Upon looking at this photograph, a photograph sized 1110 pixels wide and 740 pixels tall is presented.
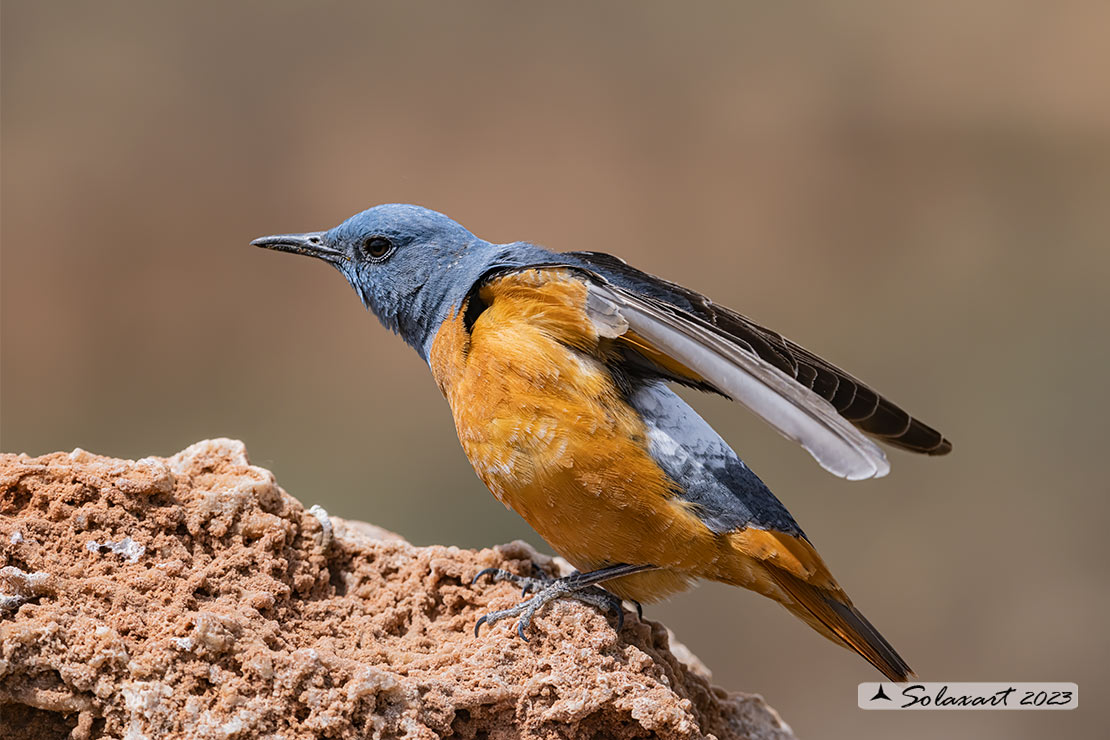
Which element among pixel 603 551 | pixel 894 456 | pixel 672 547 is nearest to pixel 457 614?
pixel 603 551

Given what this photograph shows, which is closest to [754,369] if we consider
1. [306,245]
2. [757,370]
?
[757,370]

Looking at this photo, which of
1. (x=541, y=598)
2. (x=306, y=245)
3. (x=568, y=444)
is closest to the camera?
(x=541, y=598)

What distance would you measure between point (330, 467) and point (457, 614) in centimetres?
703

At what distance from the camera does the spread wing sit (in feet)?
11.5

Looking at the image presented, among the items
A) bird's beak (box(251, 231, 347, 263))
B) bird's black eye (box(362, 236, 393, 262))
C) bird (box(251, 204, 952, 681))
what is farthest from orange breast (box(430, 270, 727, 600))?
bird's beak (box(251, 231, 347, 263))

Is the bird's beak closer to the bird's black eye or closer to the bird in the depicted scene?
the bird's black eye

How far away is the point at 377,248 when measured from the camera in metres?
5.39

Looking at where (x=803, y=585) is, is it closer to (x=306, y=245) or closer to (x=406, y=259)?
(x=406, y=259)

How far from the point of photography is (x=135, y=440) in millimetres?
11148

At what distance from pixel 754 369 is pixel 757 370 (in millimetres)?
12

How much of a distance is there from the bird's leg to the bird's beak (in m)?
2.00

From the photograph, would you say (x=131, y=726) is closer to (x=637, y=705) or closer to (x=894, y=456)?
(x=637, y=705)

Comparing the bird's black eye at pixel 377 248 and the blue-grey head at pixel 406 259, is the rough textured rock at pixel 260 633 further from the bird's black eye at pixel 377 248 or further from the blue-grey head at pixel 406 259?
the bird's black eye at pixel 377 248

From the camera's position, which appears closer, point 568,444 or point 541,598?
point 541,598
